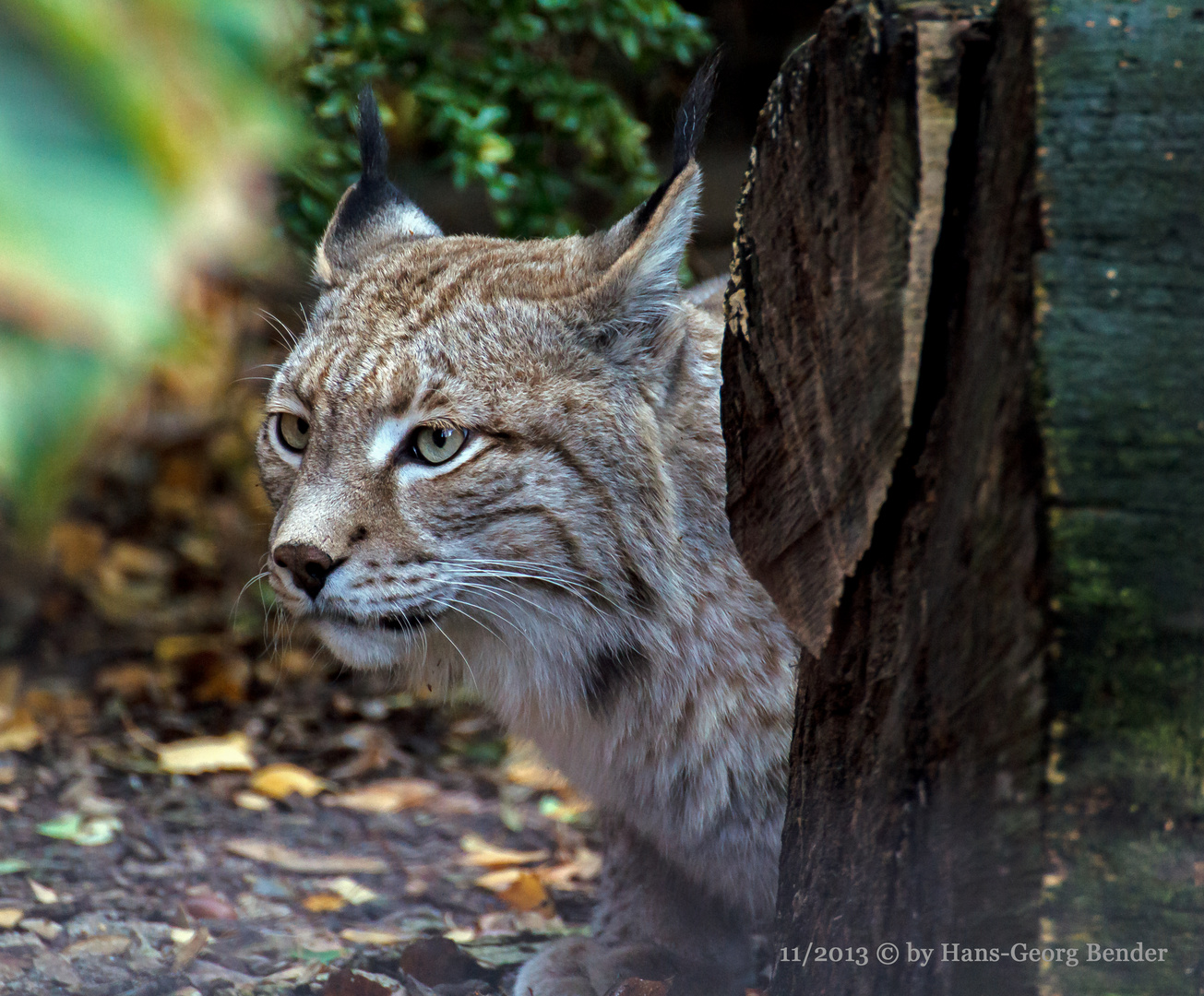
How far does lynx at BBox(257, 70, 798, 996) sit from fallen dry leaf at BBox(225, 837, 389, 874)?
3.31 ft

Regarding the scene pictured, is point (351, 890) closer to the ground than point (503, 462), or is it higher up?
closer to the ground

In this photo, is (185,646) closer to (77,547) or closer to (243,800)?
(77,547)

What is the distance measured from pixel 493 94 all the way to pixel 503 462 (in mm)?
2340

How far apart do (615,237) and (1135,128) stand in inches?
67.5

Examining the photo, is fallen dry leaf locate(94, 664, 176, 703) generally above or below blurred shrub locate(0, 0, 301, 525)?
below

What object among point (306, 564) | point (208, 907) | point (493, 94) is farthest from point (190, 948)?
point (493, 94)

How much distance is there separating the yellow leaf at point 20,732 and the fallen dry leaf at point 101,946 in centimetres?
163

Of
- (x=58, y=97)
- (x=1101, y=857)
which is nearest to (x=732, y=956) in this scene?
(x=1101, y=857)

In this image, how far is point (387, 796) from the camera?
14.5ft

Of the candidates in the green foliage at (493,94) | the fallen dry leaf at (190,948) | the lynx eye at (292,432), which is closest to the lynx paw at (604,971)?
the fallen dry leaf at (190,948)

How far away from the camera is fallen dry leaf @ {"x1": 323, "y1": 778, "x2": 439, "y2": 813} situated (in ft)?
14.2

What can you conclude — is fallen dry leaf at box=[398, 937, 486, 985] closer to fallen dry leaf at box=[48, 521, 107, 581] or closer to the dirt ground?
the dirt ground

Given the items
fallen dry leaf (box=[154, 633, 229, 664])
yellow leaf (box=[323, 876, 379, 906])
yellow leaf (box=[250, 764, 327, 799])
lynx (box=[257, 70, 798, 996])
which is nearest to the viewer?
lynx (box=[257, 70, 798, 996])

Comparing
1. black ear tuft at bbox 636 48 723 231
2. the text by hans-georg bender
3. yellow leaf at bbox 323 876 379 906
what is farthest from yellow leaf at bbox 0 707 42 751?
the text by hans-georg bender
